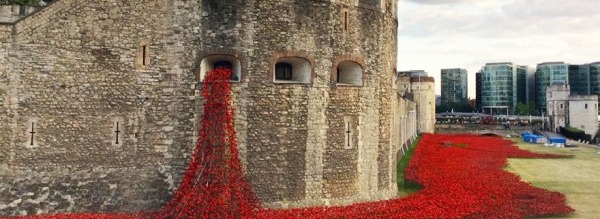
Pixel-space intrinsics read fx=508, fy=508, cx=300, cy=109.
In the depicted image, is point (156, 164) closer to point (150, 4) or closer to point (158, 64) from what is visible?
point (158, 64)

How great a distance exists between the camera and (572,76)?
5325 inches

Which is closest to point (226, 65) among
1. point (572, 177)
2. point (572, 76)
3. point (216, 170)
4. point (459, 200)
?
point (216, 170)

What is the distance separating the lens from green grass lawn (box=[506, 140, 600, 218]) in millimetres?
18172

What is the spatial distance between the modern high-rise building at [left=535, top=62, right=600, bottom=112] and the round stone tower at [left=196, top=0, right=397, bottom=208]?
12642cm

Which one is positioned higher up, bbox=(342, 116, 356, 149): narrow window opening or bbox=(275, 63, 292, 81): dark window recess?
bbox=(275, 63, 292, 81): dark window recess

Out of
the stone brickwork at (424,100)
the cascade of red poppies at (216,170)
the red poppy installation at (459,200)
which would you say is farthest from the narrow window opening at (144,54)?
the stone brickwork at (424,100)

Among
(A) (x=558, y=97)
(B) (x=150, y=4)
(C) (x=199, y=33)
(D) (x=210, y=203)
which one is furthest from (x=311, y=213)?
(A) (x=558, y=97)

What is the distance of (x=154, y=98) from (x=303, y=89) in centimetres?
448

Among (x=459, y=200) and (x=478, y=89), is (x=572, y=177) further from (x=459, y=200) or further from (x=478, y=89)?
(x=478, y=89)

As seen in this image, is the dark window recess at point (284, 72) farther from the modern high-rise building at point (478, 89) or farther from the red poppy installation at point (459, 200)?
the modern high-rise building at point (478, 89)

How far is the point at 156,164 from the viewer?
15.0 metres

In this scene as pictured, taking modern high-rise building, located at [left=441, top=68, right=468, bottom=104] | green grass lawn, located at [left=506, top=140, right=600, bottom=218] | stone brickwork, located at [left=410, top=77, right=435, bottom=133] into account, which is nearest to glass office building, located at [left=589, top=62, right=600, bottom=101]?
modern high-rise building, located at [left=441, top=68, right=468, bottom=104]

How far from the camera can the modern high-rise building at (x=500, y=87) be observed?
142 m

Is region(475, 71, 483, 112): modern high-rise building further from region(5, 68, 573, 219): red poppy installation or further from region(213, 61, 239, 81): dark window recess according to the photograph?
region(213, 61, 239, 81): dark window recess
